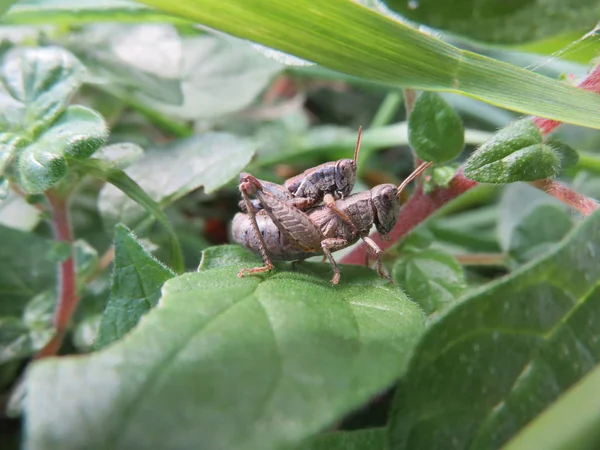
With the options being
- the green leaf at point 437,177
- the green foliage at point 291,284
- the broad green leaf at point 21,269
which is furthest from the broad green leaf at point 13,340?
the green leaf at point 437,177

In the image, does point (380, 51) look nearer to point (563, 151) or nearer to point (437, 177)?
point (437, 177)

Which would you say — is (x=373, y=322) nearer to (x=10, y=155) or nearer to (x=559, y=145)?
(x=559, y=145)

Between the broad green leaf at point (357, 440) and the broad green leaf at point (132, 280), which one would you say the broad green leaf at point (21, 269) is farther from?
the broad green leaf at point (357, 440)

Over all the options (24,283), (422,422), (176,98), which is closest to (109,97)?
(176,98)

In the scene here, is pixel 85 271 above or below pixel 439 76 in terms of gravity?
below

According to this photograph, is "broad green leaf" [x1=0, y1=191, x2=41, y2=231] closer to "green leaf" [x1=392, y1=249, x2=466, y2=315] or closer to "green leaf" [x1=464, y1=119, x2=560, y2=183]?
"green leaf" [x1=392, y1=249, x2=466, y2=315]

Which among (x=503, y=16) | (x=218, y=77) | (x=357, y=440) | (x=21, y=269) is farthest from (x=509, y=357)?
(x=218, y=77)
